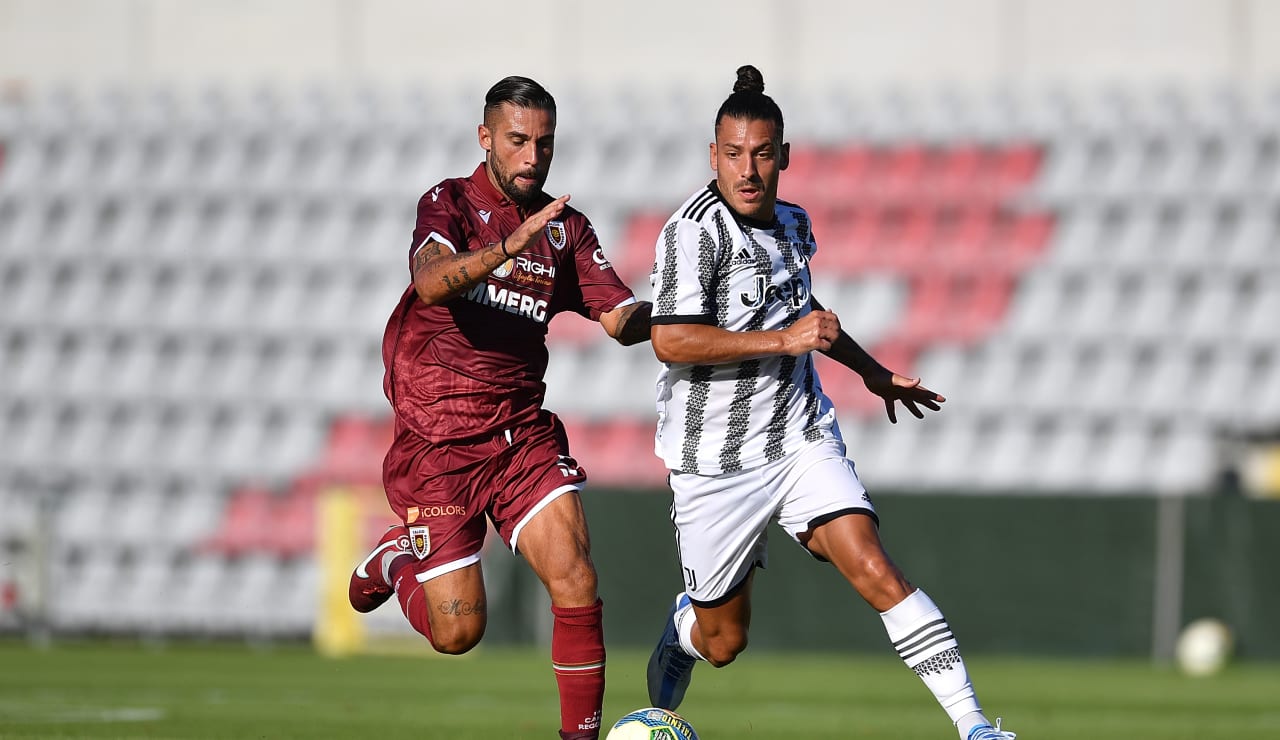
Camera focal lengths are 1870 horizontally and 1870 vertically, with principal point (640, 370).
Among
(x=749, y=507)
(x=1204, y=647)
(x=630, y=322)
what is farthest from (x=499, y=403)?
(x=1204, y=647)

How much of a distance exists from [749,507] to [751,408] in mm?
365

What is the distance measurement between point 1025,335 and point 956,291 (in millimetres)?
960

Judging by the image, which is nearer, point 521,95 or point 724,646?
point 521,95

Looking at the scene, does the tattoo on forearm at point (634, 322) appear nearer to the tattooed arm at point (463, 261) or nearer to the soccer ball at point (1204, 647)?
the tattooed arm at point (463, 261)

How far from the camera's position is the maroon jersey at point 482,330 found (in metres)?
6.90

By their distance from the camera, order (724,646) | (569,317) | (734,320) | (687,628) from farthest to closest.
Result: (569,317), (687,628), (724,646), (734,320)

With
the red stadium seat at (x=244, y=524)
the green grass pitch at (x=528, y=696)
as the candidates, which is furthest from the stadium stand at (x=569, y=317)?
the green grass pitch at (x=528, y=696)

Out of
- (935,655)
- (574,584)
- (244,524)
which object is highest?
(574,584)

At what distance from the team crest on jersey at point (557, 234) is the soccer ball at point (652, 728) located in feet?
5.78

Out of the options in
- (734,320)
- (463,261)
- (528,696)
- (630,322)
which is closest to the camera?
(463,261)

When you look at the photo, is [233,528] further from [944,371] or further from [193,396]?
[944,371]

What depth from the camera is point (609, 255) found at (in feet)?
69.3

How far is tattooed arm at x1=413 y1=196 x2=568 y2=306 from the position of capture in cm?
616

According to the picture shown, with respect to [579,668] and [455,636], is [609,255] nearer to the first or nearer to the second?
[455,636]
